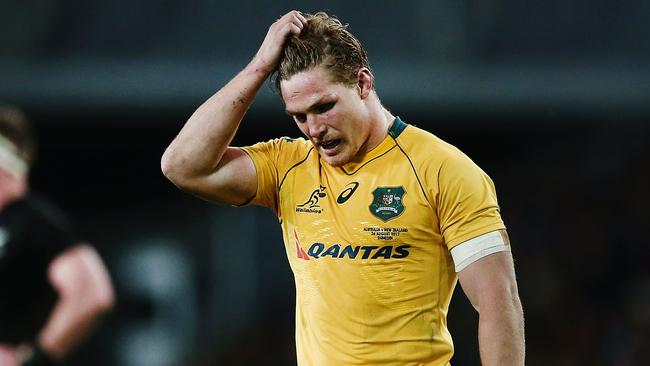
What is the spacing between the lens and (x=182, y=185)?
3113 mm

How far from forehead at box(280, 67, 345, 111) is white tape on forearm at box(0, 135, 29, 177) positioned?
309cm

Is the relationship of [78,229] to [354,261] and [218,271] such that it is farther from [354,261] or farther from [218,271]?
[354,261]

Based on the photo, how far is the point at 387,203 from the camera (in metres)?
2.98

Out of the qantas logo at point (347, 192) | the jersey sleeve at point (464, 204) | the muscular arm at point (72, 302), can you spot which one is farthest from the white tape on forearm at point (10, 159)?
the jersey sleeve at point (464, 204)

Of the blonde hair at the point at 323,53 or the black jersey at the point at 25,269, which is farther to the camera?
the black jersey at the point at 25,269

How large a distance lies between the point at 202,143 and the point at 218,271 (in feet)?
16.6

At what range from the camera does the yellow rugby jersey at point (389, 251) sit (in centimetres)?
294

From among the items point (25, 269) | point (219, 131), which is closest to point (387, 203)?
point (219, 131)

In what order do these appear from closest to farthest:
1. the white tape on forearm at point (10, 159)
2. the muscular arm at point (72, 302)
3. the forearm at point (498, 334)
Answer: the forearm at point (498, 334), the muscular arm at point (72, 302), the white tape on forearm at point (10, 159)

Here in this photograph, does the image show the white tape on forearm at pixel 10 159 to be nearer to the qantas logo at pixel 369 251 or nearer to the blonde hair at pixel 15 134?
the blonde hair at pixel 15 134

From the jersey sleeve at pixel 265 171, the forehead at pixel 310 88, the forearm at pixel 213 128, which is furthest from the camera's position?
the jersey sleeve at pixel 265 171

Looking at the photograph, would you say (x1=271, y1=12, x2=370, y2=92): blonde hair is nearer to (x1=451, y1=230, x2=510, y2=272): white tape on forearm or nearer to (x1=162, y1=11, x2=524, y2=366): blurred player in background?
(x1=162, y1=11, x2=524, y2=366): blurred player in background

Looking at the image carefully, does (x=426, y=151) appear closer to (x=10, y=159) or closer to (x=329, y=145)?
(x=329, y=145)

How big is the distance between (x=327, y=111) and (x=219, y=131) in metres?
0.33
